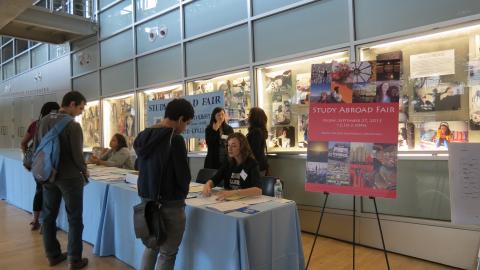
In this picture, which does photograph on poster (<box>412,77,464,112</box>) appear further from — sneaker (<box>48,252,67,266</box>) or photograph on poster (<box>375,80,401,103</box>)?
sneaker (<box>48,252,67,266</box>)

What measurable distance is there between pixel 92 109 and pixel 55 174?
589cm

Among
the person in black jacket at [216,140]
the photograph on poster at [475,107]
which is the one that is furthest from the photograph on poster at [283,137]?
the photograph on poster at [475,107]

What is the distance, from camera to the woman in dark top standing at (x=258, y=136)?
3967 mm

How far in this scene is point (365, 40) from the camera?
360 cm

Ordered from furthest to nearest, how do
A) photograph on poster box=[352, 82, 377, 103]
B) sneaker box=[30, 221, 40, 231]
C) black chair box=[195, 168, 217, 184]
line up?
1. sneaker box=[30, 221, 40, 231]
2. black chair box=[195, 168, 217, 184]
3. photograph on poster box=[352, 82, 377, 103]

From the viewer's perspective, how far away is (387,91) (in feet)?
7.84

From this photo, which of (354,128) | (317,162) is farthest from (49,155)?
(354,128)

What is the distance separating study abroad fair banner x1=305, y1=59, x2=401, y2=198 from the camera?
235 centimetres

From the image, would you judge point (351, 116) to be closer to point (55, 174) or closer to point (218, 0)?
point (55, 174)

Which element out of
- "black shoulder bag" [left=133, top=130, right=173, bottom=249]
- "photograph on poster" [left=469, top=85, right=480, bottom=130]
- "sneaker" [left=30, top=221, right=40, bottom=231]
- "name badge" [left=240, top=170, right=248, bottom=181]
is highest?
"photograph on poster" [left=469, top=85, right=480, bottom=130]

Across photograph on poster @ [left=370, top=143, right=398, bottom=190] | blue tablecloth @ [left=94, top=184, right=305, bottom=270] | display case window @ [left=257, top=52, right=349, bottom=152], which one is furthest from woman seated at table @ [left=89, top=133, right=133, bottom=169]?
photograph on poster @ [left=370, top=143, right=398, bottom=190]

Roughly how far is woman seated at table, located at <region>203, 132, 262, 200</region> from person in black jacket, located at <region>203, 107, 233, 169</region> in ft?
4.36

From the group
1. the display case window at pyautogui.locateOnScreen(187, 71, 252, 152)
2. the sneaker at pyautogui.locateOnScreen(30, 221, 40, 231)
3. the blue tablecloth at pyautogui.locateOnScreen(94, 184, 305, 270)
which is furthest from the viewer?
the display case window at pyautogui.locateOnScreen(187, 71, 252, 152)

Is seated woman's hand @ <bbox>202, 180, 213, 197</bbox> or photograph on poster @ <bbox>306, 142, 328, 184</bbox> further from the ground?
photograph on poster @ <bbox>306, 142, 328, 184</bbox>
